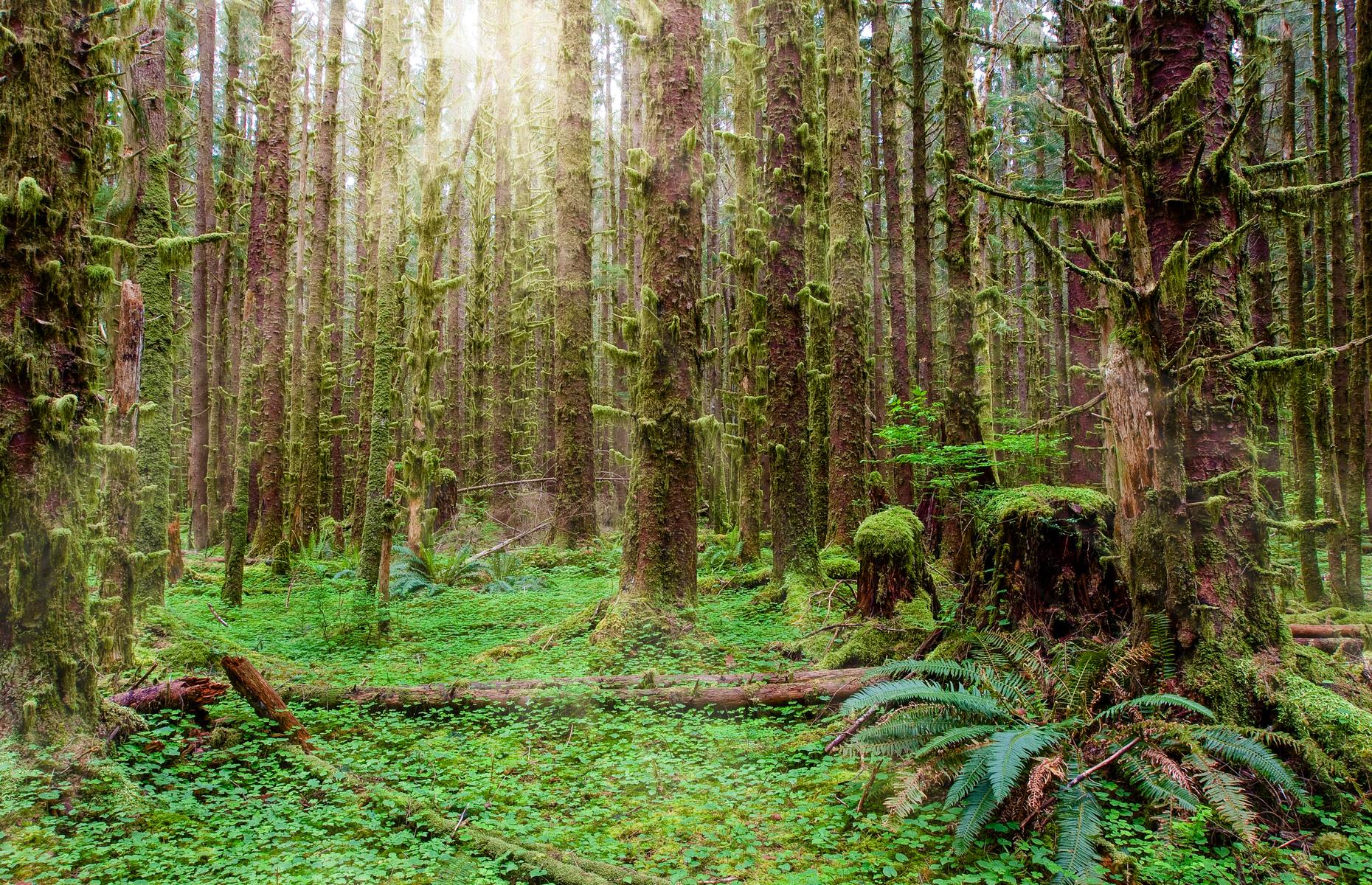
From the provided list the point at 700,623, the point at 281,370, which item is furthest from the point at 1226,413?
the point at 281,370

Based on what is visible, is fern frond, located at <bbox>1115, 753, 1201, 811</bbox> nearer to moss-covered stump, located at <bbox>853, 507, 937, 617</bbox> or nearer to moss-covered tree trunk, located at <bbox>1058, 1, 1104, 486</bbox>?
moss-covered tree trunk, located at <bbox>1058, 1, 1104, 486</bbox>

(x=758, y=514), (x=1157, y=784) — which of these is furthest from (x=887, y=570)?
(x=758, y=514)

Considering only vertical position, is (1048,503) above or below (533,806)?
above

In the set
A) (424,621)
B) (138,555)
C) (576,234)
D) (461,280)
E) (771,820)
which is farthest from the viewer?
(576,234)

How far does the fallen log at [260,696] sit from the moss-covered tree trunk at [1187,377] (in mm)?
5264

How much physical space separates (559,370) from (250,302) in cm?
560

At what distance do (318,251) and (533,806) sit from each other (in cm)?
1357

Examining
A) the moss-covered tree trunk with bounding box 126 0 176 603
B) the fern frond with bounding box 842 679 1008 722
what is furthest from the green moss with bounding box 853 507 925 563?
the moss-covered tree trunk with bounding box 126 0 176 603

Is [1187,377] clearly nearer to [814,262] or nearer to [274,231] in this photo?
[814,262]

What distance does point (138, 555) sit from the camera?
20.3 ft

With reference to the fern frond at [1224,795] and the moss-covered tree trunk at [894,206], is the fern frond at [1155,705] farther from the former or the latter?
the moss-covered tree trunk at [894,206]

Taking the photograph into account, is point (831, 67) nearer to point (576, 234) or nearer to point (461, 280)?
point (576, 234)

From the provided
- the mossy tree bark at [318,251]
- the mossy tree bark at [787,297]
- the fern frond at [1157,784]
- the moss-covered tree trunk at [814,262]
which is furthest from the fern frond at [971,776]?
the mossy tree bark at [318,251]

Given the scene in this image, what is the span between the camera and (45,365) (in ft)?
13.0
